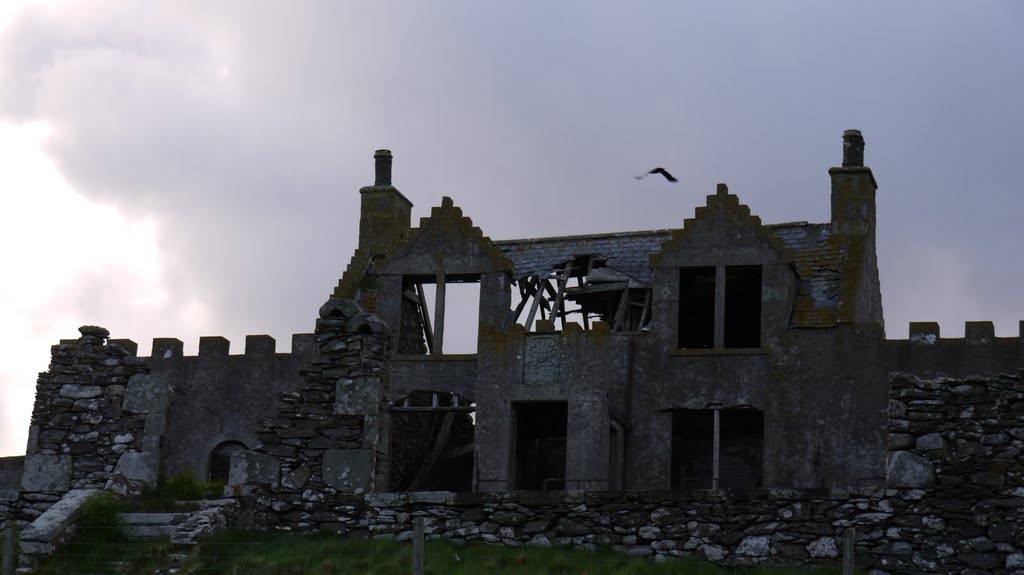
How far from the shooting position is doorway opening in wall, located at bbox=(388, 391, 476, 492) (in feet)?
127

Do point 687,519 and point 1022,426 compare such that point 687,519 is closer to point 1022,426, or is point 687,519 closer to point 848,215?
point 1022,426

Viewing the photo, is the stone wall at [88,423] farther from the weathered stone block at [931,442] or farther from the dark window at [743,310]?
the dark window at [743,310]

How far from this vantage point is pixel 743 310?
41.0 meters

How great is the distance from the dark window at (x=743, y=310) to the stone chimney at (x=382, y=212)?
7899mm

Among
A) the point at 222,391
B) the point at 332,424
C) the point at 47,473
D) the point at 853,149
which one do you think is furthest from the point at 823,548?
the point at 222,391

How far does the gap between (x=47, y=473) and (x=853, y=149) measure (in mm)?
20017

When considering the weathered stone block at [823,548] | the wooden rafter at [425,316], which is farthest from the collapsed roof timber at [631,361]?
the weathered stone block at [823,548]

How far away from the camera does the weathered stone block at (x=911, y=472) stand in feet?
76.6

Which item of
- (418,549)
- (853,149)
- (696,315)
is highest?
(853,149)

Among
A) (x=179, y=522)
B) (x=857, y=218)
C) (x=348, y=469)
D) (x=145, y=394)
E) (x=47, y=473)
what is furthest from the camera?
(x=857, y=218)

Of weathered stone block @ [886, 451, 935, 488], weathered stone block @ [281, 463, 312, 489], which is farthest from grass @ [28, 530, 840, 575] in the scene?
weathered stone block @ [886, 451, 935, 488]

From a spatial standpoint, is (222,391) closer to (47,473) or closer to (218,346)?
(218,346)

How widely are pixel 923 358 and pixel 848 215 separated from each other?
4.07 meters

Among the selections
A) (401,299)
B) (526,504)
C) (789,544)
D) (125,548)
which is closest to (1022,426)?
(789,544)
